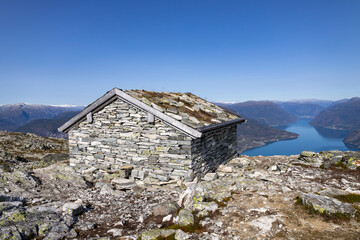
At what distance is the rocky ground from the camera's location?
4586 millimetres

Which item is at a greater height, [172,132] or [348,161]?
[172,132]

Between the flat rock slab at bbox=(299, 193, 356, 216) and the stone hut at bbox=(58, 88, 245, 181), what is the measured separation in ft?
14.5

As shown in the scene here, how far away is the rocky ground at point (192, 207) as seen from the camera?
181 inches

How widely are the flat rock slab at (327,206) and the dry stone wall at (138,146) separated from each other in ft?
15.8

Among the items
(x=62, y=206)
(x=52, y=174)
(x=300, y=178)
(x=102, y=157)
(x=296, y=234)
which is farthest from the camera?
(x=102, y=157)

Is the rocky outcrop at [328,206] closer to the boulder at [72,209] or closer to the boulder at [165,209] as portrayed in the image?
the boulder at [165,209]

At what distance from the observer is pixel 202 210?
17.9ft

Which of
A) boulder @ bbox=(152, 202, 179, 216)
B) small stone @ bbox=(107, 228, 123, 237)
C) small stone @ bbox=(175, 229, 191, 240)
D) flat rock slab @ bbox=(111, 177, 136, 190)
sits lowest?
flat rock slab @ bbox=(111, 177, 136, 190)

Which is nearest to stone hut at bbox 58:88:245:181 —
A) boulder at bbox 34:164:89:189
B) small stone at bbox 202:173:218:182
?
small stone at bbox 202:173:218:182

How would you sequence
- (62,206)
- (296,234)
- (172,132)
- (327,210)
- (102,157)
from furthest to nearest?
(102,157) → (172,132) → (62,206) → (327,210) → (296,234)

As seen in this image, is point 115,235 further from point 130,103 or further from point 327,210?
point 130,103

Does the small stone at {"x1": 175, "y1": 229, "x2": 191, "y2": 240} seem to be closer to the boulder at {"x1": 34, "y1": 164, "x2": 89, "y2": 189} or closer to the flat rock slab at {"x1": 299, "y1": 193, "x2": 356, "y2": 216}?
the flat rock slab at {"x1": 299, "y1": 193, "x2": 356, "y2": 216}

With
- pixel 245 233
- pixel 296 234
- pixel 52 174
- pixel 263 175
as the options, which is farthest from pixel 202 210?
pixel 52 174

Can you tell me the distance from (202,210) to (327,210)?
296 cm
